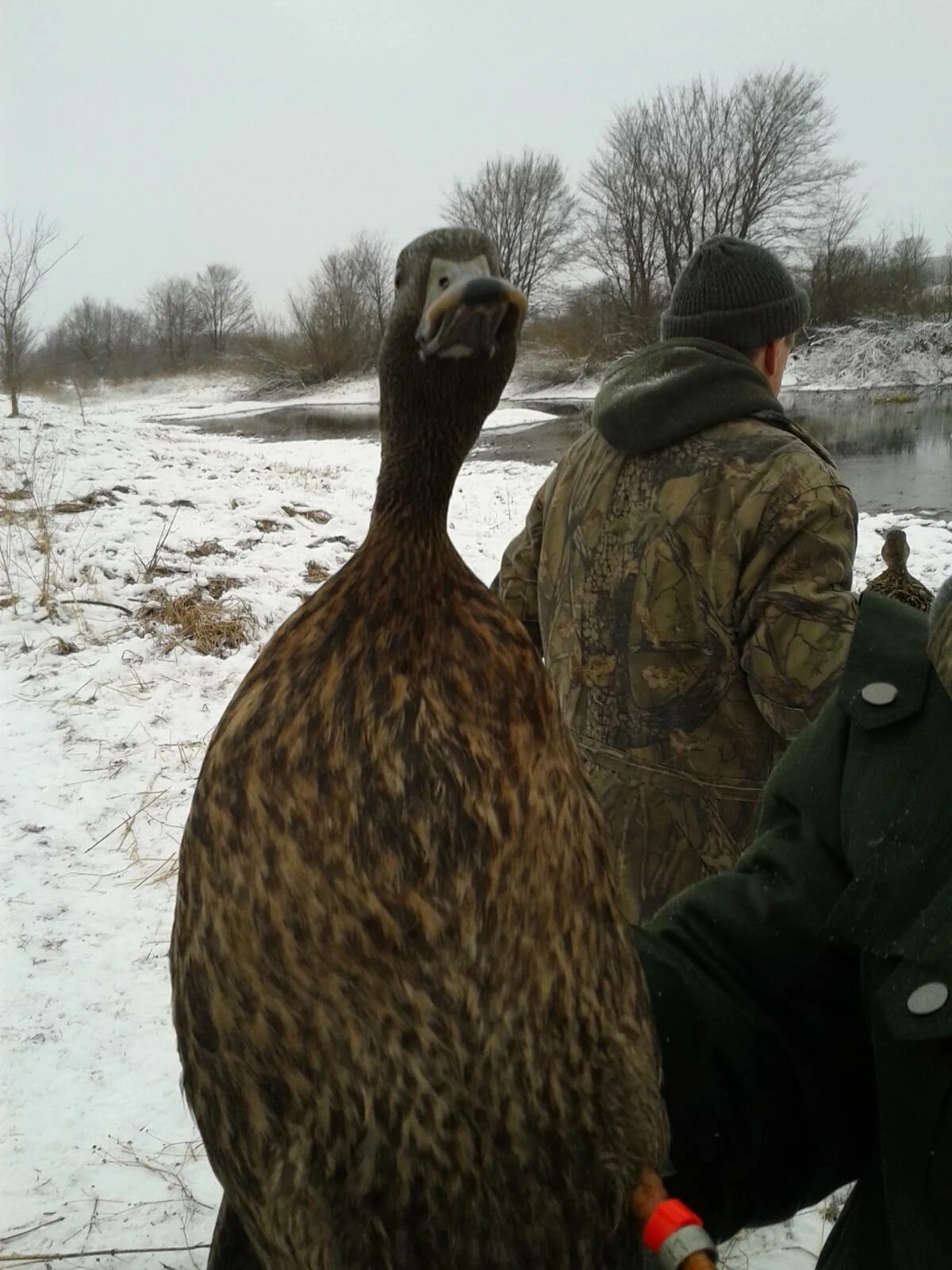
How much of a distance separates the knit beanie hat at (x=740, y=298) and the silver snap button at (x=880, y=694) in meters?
1.72

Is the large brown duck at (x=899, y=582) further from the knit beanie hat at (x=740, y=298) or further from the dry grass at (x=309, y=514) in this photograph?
the dry grass at (x=309, y=514)

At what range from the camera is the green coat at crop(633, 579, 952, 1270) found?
1349 millimetres

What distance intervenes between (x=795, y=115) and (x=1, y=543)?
1240 inches

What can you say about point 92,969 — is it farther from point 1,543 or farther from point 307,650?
point 1,543

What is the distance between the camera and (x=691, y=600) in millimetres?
2592

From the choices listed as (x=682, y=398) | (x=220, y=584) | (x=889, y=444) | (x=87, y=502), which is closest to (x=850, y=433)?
(x=889, y=444)

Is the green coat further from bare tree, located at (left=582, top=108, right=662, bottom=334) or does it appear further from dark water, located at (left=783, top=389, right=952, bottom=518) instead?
bare tree, located at (left=582, top=108, right=662, bottom=334)

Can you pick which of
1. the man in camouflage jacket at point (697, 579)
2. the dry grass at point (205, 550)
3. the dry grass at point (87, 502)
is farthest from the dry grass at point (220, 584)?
the man in camouflage jacket at point (697, 579)

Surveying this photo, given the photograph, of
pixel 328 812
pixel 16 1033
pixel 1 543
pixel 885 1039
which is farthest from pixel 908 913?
pixel 1 543

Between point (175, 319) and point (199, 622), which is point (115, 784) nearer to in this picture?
point (199, 622)

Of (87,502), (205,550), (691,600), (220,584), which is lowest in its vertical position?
(220,584)

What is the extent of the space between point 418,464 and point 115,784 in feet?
13.1

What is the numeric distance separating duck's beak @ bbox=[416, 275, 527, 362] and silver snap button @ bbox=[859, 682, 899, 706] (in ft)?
2.51

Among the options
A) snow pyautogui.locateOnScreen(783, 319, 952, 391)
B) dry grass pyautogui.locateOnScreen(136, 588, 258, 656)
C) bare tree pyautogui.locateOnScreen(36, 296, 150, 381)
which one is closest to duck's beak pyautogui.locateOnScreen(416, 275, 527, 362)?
dry grass pyautogui.locateOnScreen(136, 588, 258, 656)
